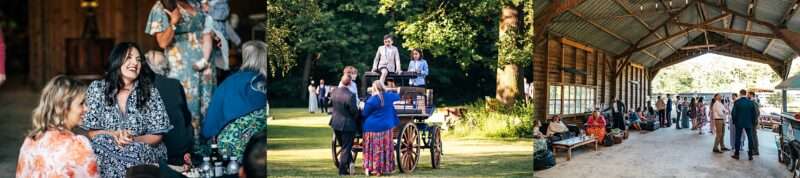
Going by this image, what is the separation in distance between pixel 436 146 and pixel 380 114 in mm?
499

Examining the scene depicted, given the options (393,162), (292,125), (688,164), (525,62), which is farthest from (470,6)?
(688,164)

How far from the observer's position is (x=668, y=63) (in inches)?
174

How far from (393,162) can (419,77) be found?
24.1 inches

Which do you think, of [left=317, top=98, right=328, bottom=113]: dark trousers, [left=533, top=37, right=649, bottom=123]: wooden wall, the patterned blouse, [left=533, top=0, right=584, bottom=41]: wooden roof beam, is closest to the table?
[left=533, top=37, right=649, bottom=123]: wooden wall

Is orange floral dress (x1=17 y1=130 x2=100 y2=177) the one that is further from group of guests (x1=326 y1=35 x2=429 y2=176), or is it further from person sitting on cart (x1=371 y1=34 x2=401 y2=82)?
person sitting on cart (x1=371 y1=34 x2=401 y2=82)

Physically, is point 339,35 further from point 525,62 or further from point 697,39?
Answer: point 697,39

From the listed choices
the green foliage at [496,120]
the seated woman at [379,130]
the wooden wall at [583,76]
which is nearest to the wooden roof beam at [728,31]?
the wooden wall at [583,76]

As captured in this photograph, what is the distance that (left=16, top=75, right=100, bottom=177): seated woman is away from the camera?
389 cm

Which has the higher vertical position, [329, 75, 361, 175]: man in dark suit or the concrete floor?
[329, 75, 361, 175]: man in dark suit

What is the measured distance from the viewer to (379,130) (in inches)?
167

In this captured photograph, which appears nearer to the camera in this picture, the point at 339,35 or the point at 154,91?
the point at 154,91

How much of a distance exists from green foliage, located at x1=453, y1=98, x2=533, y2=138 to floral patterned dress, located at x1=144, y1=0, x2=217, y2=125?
5.65 ft

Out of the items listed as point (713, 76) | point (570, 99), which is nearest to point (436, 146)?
point (570, 99)

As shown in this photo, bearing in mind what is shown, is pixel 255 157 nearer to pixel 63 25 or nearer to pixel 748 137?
pixel 63 25
